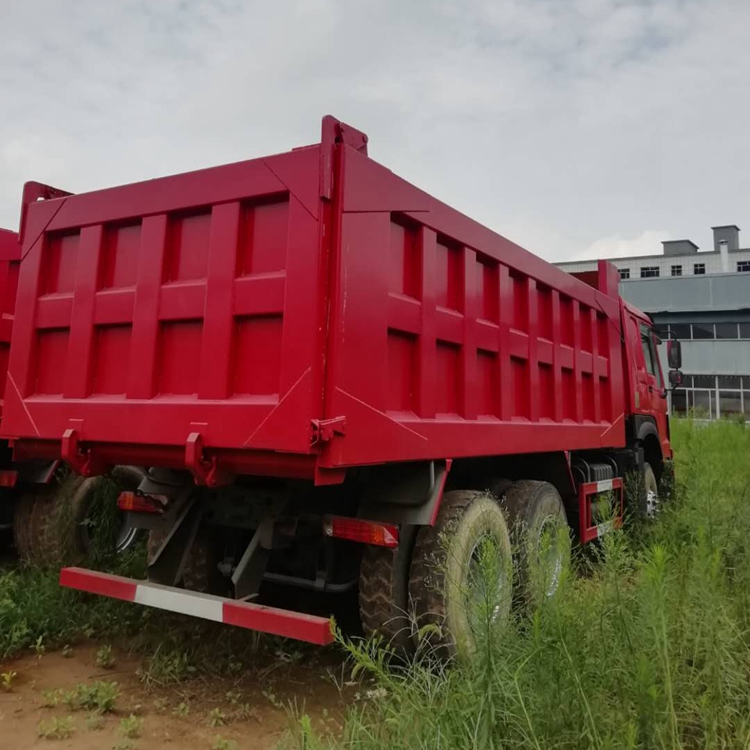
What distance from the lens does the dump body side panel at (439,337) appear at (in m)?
2.87

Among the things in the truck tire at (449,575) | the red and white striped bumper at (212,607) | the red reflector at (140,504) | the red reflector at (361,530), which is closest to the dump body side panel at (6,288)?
the red reflector at (140,504)

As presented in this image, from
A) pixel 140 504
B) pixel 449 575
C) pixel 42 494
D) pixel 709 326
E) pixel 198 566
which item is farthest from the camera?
pixel 709 326

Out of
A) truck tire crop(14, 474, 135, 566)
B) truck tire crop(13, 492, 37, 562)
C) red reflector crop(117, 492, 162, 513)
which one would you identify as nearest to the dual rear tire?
red reflector crop(117, 492, 162, 513)

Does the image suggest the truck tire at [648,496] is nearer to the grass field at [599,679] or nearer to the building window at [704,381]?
the grass field at [599,679]

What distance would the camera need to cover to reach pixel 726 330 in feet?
98.1

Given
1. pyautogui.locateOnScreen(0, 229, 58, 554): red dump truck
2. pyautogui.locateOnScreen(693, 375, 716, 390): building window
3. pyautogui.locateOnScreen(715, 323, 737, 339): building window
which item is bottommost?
pyautogui.locateOnScreen(0, 229, 58, 554): red dump truck

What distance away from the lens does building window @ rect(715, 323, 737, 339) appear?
97.7ft

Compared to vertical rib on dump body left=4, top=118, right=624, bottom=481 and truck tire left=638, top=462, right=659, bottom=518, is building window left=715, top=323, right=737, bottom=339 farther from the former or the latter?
vertical rib on dump body left=4, top=118, right=624, bottom=481

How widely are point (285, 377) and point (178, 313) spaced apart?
794mm

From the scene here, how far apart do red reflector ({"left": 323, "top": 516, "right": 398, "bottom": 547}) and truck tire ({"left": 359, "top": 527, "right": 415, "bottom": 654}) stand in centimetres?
16

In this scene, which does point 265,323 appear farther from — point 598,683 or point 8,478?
point 8,478

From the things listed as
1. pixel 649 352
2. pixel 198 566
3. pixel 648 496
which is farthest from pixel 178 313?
pixel 649 352

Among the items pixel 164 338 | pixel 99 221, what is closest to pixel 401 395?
pixel 164 338

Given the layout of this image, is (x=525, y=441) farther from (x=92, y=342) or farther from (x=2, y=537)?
(x=2, y=537)
